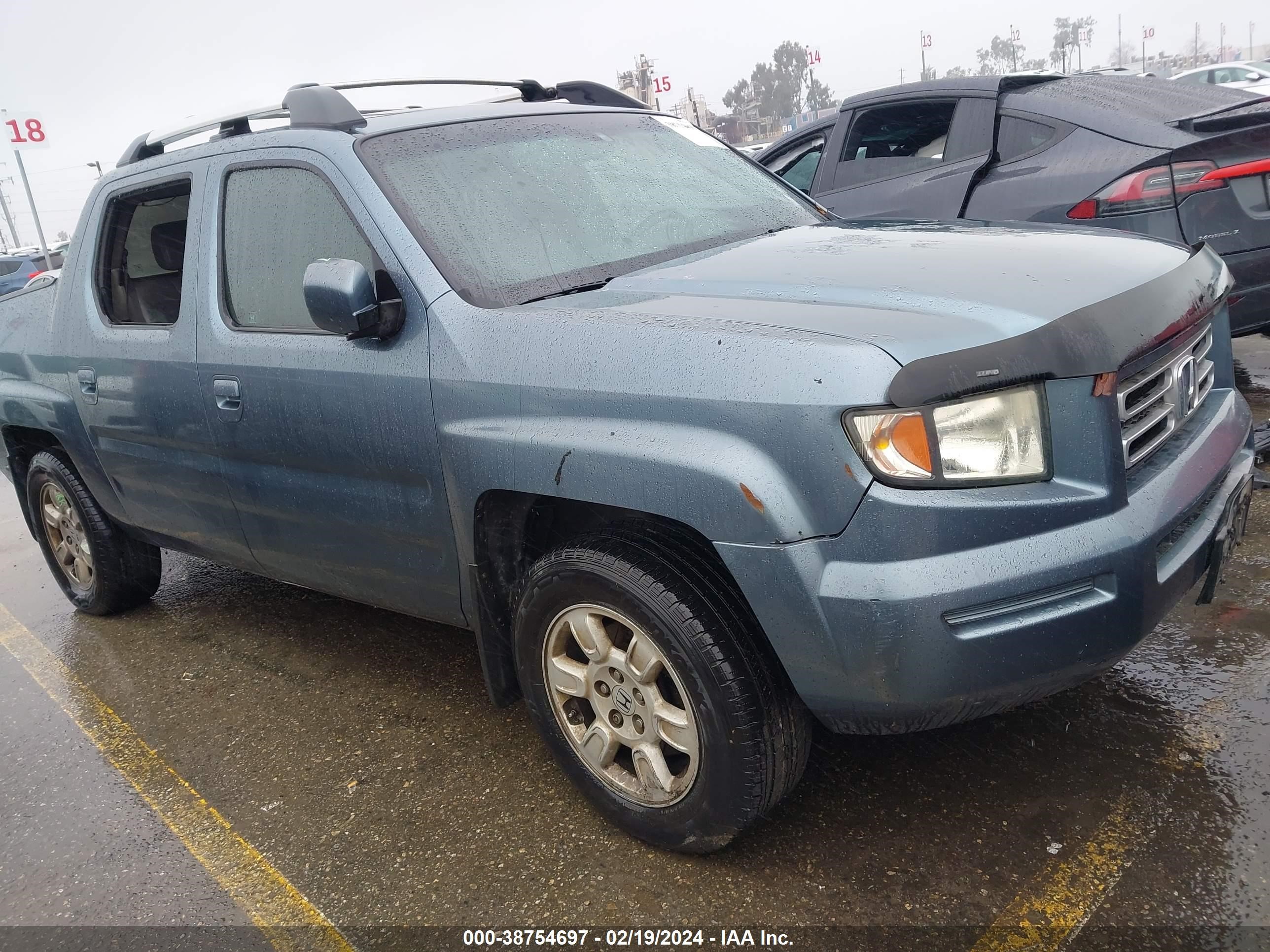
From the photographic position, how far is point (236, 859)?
105 inches

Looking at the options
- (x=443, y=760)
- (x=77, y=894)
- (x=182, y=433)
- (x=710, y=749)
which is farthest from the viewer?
(x=182, y=433)

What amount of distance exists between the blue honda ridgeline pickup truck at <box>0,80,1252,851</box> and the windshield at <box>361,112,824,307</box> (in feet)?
0.04

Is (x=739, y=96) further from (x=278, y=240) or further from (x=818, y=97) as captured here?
(x=278, y=240)

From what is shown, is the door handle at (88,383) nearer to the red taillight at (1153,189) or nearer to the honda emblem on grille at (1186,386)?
the honda emblem on grille at (1186,386)

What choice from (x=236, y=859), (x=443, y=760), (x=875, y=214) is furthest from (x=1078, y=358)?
(x=875, y=214)

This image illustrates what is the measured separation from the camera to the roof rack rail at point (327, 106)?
3.00 m

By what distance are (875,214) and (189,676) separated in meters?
4.11

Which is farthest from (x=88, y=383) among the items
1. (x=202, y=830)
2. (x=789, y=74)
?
(x=789, y=74)

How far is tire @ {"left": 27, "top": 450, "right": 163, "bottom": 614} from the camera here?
14.0 ft

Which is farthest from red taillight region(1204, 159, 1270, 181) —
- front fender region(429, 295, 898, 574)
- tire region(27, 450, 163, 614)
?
tire region(27, 450, 163, 614)

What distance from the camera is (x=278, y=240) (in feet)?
10.1

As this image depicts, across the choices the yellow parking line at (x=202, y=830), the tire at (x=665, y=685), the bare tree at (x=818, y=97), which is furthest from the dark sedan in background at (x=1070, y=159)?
the bare tree at (x=818, y=97)

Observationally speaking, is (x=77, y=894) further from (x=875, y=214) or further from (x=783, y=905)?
(x=875, y=214)

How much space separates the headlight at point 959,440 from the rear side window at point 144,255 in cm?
252
